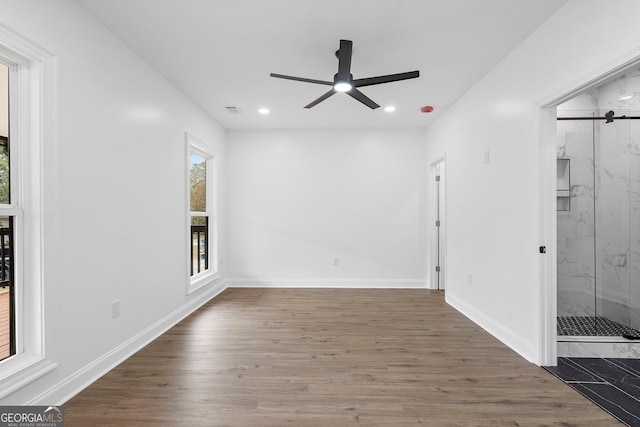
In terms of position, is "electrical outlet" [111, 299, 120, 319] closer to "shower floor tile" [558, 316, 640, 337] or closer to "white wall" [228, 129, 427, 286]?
"white wall" [228, 129, 427, 286]

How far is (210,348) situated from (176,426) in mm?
1022

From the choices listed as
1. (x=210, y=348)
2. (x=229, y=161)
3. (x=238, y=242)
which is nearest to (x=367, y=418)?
(x=210, y=348)

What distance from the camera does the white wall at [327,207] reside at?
500 cm

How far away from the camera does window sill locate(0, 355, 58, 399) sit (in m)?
1.59

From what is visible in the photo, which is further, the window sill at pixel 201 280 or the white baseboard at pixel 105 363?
the window sill at pixel 201 280

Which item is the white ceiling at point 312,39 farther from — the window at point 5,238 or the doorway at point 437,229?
the doorway at point 437,229

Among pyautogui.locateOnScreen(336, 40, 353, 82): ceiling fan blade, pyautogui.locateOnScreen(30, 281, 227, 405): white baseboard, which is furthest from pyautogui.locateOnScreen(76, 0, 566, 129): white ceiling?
pyautogui.locateOnScreen(30, 281, 227, 405): white baseboard

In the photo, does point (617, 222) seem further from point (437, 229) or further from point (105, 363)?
point (105, 363)

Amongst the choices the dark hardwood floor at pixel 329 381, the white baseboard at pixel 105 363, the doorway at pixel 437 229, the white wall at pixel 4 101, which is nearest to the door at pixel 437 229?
the doorway at pixel 437 229

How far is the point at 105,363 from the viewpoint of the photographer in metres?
2.27

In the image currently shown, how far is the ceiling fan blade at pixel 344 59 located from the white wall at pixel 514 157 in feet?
4.86

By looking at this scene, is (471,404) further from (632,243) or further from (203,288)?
(203,288)

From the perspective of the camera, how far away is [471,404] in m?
1.89

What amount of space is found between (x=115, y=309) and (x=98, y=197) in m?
0.90
